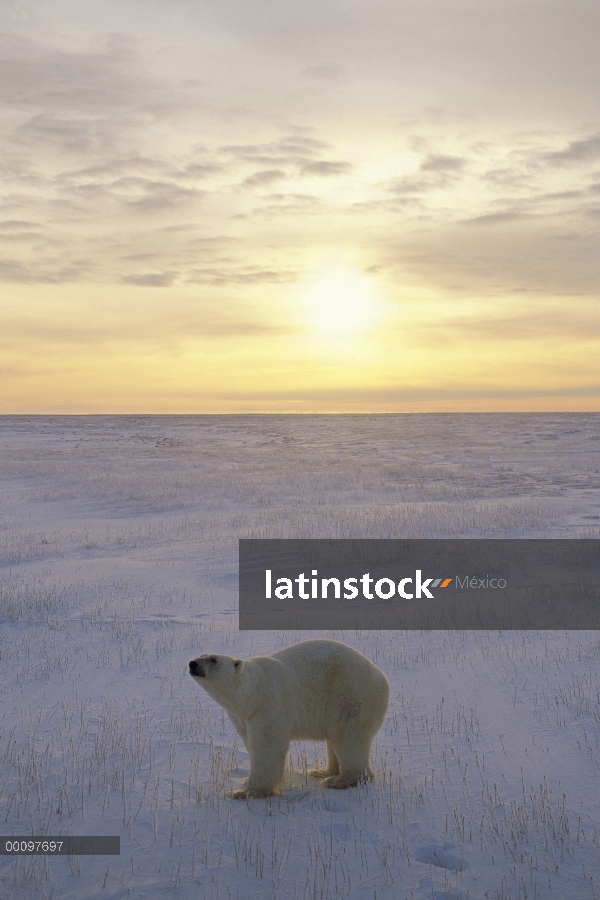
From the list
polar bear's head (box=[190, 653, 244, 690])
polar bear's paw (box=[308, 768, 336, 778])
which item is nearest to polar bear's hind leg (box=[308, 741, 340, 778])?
polar bear's paw (box=[308, 768, 336, 778])

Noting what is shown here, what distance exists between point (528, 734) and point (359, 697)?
→ 238cm

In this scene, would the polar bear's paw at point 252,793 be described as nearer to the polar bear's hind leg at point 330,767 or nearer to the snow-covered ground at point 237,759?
the snow-covered ground at point 237,759

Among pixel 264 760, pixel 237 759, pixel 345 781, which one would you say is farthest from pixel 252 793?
pixel 237 759

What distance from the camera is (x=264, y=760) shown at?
507 centimetres

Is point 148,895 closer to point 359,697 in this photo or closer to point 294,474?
point 359,697

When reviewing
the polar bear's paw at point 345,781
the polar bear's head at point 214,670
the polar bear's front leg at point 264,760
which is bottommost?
the polar bear's paw at point 345,781

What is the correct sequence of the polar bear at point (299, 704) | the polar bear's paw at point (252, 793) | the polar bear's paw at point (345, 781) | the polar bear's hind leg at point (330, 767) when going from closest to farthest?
the polar bear at point (299, 704)
the polar bear's paw at point (252, 793)
the polar bear's paw at point (345, 781)
the polar bear's hind leg at point (330, 767)

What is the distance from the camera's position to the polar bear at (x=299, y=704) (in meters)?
4.98

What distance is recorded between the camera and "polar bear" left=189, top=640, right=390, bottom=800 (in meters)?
4.98

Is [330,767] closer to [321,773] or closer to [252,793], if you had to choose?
[321,773]

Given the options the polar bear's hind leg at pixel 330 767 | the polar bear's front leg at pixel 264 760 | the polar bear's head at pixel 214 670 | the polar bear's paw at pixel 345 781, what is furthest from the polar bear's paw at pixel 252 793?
the polar bear's head at pixel 214 670

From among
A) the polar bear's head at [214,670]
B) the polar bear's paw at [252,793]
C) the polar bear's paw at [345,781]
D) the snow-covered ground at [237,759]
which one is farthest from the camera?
the polar bear's paw at [345,781]

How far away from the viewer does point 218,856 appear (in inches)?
179

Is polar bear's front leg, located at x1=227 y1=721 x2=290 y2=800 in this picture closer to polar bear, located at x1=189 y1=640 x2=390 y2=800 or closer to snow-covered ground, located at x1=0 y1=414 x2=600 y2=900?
polar bear, located at x1=189 y1=640 x2=390 y2=800
